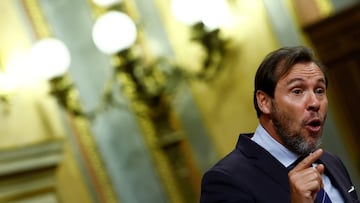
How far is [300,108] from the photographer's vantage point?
77.1 inches

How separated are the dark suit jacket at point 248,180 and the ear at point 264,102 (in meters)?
0.08

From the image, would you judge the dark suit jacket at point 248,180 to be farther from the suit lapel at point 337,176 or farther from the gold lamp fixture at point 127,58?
the gold lamp fixture at point 127,58

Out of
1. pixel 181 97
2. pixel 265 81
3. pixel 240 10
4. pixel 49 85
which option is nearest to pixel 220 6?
pixel 240 10

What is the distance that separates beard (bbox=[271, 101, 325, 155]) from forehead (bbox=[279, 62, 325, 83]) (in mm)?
80

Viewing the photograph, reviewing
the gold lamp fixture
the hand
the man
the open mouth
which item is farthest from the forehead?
the gold lamp fixture

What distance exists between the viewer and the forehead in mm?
2000

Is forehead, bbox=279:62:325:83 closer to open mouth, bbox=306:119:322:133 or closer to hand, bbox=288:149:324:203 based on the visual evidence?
open mouth, bbox=306:119:322:133

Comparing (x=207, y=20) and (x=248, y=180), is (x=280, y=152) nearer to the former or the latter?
(x=248, y=180)

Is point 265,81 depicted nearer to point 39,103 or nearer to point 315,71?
point 315,71

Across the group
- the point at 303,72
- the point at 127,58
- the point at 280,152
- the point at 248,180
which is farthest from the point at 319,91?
the point at 127,58

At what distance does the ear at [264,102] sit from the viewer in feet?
6.70

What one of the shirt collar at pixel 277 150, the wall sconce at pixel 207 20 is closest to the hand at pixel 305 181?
the shirt collar at pixel 277 150

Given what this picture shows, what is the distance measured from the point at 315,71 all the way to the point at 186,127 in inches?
113

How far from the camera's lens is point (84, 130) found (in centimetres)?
478
